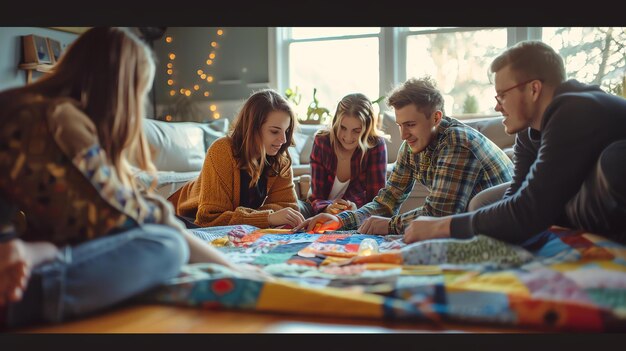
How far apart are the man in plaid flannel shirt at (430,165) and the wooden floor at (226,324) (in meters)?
0.97

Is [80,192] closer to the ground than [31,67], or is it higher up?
closer to the ground

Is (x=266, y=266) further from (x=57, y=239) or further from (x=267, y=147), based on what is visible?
(x=267, y=147)

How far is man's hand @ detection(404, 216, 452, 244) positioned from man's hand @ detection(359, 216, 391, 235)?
379 millimetres

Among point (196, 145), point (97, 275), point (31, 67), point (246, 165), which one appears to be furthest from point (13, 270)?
point (31, 67)

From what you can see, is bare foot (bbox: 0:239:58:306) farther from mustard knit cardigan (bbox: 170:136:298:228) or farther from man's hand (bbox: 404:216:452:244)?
mustard knit cardigan (bbox: 170:136:298:228)

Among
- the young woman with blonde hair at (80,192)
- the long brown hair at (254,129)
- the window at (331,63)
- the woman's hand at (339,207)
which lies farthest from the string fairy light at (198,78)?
the young woman with blonde hair at (80,192)

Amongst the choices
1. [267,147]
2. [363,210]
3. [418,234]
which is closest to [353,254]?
[418,234]

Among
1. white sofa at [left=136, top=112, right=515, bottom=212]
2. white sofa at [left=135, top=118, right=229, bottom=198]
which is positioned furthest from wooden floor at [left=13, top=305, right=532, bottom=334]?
white sofa at [left=135, top=118, right=229, bottom=198]

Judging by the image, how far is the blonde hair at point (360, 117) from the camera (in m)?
2.42

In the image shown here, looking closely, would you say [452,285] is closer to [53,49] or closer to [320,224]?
[320,224]

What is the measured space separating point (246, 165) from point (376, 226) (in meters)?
0.65

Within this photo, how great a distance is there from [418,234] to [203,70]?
4.48 m

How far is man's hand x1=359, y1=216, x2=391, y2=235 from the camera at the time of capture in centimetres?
193

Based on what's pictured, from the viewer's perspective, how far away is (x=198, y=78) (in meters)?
5.57
